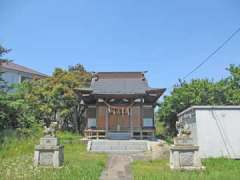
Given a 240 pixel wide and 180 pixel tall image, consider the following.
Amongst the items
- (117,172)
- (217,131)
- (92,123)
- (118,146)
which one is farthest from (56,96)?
(117,172)

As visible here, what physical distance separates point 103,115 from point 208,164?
11.6 metres

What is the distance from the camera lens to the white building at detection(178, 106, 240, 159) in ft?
39.2

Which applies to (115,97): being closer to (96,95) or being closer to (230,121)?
(96,95)

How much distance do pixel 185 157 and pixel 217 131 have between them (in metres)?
3.78

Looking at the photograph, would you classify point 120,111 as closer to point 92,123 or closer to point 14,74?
point 92,123

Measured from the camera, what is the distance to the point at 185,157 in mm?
9102

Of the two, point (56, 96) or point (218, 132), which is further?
point (56, 96)

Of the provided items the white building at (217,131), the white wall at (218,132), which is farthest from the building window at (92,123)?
the white wall at (218,132)

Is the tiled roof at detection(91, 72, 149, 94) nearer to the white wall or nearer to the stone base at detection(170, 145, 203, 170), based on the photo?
the white wall

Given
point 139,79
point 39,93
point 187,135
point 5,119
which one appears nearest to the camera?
point 187,135

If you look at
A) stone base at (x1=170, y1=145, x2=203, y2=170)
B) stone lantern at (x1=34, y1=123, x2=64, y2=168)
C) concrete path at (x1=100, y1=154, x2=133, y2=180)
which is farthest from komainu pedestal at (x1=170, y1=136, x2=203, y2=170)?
stone lantern at (x1=34, y1=123, x2=64, y2=168)

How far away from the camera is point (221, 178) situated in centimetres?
730

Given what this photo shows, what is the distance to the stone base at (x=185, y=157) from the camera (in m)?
9.00

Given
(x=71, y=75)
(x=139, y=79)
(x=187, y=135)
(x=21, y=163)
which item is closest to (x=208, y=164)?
(x=187, y=135)
